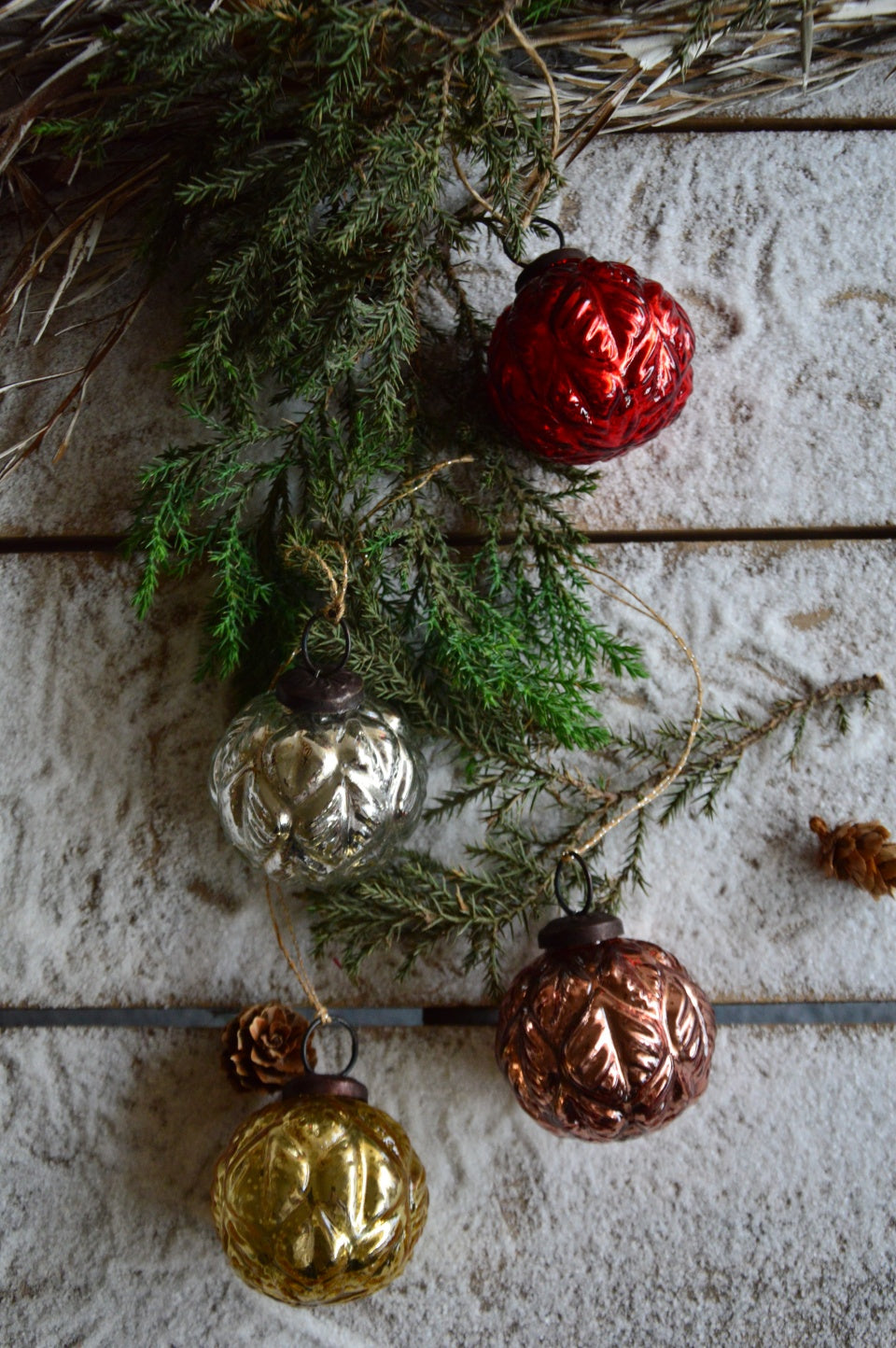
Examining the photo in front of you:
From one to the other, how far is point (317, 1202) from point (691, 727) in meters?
0.43

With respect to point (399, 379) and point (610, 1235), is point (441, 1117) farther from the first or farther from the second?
point (399, 379)

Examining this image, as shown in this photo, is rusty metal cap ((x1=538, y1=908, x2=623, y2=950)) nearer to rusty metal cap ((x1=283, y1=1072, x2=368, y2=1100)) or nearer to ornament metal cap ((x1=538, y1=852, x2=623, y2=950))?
ornament metal cap ((x1=538, y1=852, x2=623, y2=950))

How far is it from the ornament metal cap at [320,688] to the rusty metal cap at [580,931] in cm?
20

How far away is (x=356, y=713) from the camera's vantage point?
2.12 ft

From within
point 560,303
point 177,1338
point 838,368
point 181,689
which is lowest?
point 177,1338

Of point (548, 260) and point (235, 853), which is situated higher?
point (548, 260)

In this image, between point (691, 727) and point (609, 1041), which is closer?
point (609, 1041)

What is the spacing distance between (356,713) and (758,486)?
0.39m

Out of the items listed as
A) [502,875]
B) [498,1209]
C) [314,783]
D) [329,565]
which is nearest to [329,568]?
[329,565]

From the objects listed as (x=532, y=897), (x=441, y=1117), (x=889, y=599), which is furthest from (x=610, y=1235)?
(x=889, y=599)

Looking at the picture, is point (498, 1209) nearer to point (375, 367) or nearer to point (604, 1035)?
point (604, 1035)

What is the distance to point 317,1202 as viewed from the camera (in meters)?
0.59

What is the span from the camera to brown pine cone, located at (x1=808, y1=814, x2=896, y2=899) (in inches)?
27.7

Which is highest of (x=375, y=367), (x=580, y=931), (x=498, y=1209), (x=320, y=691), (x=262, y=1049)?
(x=375, y=367)
